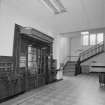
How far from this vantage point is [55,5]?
4.21 meters

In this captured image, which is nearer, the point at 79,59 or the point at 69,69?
the point at 69,69

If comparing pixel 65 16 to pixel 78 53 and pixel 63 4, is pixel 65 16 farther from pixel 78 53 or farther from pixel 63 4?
pixel 78 53

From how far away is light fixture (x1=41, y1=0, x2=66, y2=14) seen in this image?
13.0 ft

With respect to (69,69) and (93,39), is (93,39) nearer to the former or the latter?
(93,39)

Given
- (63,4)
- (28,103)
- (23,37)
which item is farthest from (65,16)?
(28,103)

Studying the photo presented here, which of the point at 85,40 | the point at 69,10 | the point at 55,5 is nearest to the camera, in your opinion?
the point at 55,5

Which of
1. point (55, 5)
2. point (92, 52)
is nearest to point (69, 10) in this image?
point (55, 5)

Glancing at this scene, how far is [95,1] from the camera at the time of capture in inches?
157

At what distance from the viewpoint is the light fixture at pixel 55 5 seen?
395 cm

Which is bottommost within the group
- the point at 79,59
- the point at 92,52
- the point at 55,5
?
the point at 79,59

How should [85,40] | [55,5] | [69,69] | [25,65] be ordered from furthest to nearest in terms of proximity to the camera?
[85,40], [69,69], [25,65], [55,5]

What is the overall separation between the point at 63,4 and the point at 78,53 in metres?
10.8

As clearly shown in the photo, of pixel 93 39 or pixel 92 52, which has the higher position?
pixel 93 39

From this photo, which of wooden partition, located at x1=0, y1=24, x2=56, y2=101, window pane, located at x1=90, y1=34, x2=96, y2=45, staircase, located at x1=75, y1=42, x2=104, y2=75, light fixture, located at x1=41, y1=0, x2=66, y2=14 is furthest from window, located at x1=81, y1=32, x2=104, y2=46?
light fixture, located at x1=41, y1=0, x2=66, y2=14
